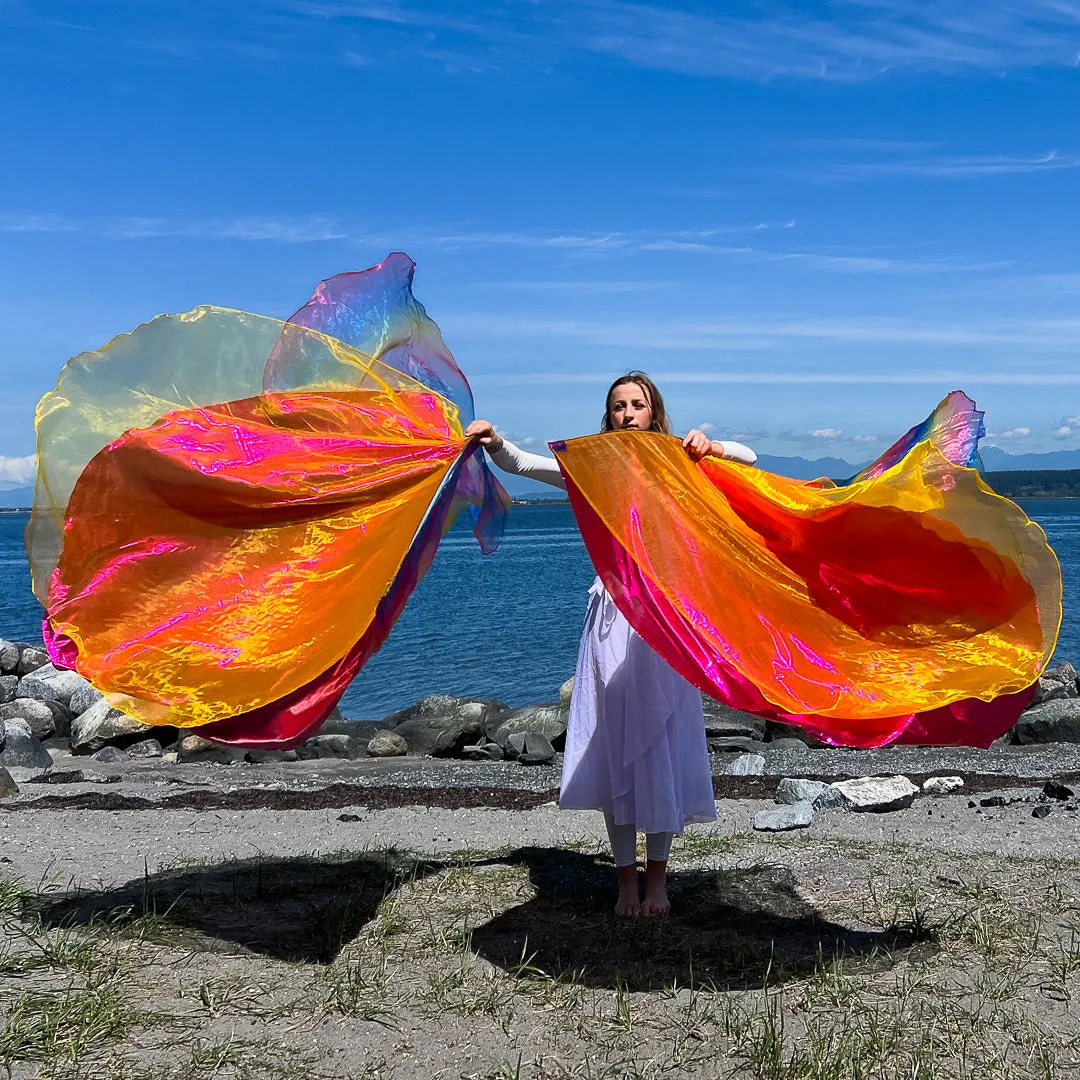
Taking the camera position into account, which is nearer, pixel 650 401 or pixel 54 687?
pixel 650 401

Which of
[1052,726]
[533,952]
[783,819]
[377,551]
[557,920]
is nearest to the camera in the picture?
[533,952]

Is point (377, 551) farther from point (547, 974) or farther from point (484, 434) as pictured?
point (547, 974)

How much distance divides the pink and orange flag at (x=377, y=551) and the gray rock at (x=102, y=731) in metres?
11.1

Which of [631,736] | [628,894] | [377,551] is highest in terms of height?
[377,551]

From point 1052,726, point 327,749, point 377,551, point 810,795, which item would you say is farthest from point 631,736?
point 1052,726

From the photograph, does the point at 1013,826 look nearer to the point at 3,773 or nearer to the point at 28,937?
the point at 28,937

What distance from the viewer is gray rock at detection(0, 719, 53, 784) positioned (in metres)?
13.4

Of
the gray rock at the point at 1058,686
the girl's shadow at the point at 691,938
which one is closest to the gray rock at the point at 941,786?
the girl's shadow at the point at 691,938

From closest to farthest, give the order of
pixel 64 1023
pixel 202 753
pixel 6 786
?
pixel 64 1023, pixel 6 786, pixel 202 753

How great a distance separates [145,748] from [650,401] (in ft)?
40.2

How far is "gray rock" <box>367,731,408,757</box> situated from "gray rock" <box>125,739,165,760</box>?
9.51 feet

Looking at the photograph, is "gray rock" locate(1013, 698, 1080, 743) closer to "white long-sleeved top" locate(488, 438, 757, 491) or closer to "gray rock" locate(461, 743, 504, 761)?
"gray rock" locate(461, 743, 504, 761)

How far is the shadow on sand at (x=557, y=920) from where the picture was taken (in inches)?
204

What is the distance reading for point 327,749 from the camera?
Result: 15.6 m
